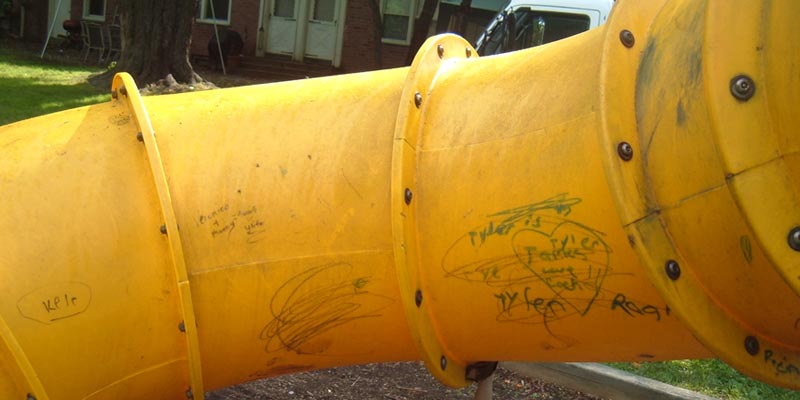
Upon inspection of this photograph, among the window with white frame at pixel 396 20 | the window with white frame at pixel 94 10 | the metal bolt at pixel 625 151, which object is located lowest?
the metal bolt at pixel 625 151

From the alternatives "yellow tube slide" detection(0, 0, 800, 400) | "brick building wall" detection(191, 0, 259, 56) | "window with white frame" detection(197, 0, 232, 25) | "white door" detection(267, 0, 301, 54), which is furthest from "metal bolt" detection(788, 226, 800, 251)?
"window with white frame" detection(197, 0, 232, 25)

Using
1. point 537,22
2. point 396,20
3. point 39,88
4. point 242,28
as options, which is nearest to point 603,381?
point 537,22

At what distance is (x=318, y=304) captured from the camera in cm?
235

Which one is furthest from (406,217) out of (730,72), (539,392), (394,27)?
(394,27)

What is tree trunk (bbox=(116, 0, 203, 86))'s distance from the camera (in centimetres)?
1416

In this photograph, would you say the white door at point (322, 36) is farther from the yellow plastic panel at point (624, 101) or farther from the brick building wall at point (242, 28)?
the yellow plastic panel at point (624, 101)

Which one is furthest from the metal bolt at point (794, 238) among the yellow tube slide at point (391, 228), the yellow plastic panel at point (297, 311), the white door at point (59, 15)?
the white door at point (59, 15)

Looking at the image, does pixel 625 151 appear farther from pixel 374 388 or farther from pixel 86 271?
pixel 374 388

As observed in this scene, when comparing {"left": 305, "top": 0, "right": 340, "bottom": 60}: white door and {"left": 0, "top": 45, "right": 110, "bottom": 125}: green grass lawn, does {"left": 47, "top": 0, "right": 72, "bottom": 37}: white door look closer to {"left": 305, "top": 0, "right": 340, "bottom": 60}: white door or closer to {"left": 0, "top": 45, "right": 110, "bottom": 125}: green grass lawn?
{"left": 0, "top": 45, "right": 110, "bottom": 125}: green grass lawn

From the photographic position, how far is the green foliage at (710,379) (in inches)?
169

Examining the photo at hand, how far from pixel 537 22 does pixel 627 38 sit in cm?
1076

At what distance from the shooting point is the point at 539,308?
213 cm

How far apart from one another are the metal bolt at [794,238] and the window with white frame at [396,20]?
21.1m

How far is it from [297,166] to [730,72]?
119cm
